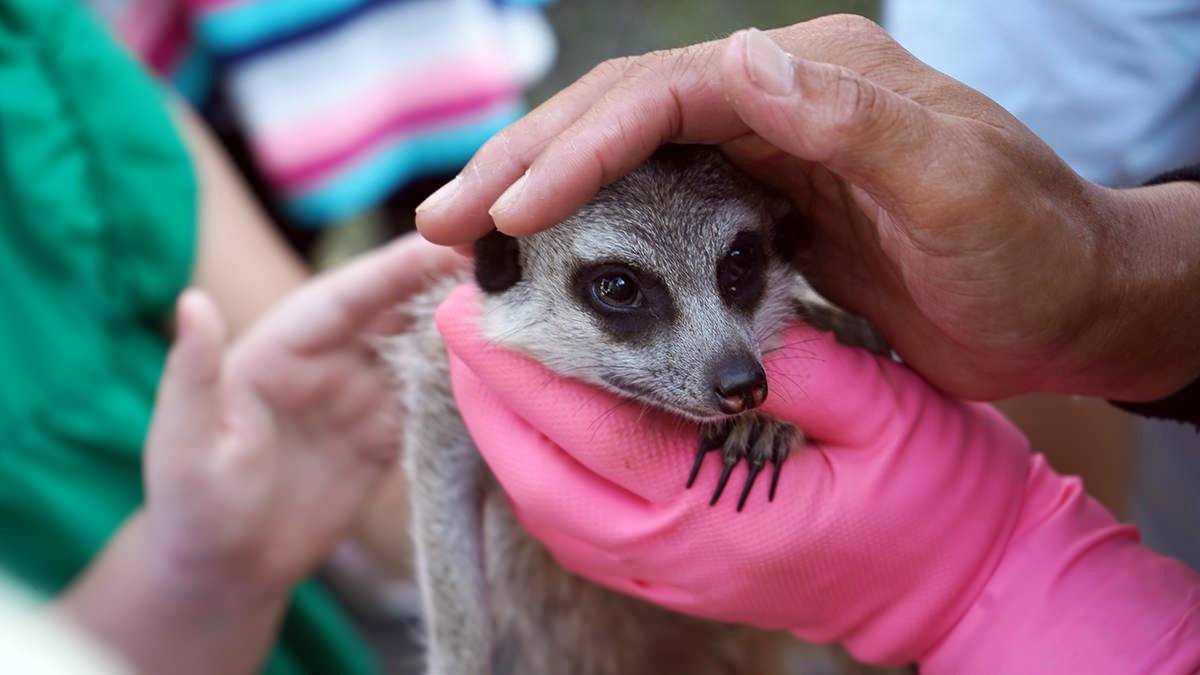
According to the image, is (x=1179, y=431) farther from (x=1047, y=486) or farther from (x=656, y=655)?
(x=656, y=655)

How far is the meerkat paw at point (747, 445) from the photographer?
4.08 ft

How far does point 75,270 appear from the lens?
192 cm

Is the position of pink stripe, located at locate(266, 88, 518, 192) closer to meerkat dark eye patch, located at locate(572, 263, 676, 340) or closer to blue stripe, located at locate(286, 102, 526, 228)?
blue stripe, located at locate(286, 102, 526, 228)

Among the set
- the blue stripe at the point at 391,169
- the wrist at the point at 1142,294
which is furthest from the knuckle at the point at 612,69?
the blue stripe at the point at 391,169

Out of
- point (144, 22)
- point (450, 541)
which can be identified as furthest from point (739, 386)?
point (144, 22)

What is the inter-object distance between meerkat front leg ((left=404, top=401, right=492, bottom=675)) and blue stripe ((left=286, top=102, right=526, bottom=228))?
1.13 m

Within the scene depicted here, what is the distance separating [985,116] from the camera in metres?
1.03

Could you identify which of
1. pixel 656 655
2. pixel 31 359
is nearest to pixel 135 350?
pixel 31 359

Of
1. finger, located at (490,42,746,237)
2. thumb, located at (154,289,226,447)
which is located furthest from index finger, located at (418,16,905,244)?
thumb, located at (154,289,226,447)

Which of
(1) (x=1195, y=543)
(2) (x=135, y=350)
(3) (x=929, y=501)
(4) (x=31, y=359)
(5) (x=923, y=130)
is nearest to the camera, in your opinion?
(5) (x=923, y=130)

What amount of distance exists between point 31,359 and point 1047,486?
5.30 ft

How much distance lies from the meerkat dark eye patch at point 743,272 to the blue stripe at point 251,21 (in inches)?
58.9

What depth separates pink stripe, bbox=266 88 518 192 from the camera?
2.56 metres

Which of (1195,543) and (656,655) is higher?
(1195,543)
